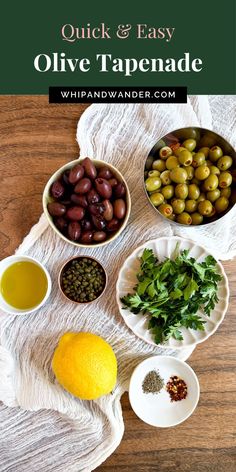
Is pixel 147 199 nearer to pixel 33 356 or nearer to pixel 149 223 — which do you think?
pixel 149 223

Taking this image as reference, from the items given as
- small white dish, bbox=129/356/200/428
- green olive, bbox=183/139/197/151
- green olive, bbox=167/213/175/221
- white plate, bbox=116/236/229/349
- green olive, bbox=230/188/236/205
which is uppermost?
green olive, bbox=183/139/197/151

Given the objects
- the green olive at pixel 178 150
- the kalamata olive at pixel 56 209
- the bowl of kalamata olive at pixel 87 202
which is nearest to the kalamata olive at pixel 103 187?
the bowl of kalamata olive at pixel 87 202

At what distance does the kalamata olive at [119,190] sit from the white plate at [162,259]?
0.15 meters

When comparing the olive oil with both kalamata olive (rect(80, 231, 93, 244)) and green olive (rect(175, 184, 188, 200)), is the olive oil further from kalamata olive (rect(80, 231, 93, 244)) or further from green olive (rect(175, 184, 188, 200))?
green olive (rect(175, 184, 188, 200))

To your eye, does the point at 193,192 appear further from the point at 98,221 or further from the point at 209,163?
the point at 98,221

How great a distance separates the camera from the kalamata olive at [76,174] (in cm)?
122

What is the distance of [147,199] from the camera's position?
133cm

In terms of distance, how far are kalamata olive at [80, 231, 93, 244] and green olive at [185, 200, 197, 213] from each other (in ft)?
0.84

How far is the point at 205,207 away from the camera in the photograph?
4.11 ft

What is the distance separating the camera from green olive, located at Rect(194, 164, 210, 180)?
126 centimetres

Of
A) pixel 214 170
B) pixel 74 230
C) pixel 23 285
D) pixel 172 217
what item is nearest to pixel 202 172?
pixel 214 170

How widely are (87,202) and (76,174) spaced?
2.9 inches

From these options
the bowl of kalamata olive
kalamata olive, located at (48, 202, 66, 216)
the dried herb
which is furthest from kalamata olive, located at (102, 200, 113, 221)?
the dried herb

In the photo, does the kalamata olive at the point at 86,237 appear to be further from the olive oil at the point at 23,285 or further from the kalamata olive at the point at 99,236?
the olive oil at the point at 23,285
